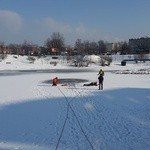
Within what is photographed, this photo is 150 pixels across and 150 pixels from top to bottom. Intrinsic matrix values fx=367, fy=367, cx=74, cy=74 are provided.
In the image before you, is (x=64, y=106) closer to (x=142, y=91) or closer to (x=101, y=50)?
(x=142, y=91)

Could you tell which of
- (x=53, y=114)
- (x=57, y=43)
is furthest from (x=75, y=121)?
(x=57, y=43)

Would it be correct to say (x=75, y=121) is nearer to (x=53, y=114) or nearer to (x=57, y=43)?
(x=53, y=114)

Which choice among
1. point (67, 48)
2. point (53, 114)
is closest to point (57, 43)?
point (67, 48)

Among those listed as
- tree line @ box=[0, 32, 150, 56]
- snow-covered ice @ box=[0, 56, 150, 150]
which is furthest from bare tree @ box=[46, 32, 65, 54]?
snow-covered ice @ box=[0, 56, 150, 150]

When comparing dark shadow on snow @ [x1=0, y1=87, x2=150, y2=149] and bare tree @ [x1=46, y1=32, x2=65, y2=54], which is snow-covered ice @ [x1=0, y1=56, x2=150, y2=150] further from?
bare tree @ [x1=46, y1=32, x2=65, y2=54]

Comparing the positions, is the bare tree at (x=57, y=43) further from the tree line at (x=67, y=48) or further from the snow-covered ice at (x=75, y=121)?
the snow-covered ice at (x=75, y=121)

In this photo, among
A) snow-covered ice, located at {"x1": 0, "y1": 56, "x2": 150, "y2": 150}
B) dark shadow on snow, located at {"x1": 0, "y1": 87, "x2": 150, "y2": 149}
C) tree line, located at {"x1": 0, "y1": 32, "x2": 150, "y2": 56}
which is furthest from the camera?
tree line, located at {"x1": 0, "y1": 32, "x2": 150, "y2": 56}

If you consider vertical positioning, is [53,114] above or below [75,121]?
below

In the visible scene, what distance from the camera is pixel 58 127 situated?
16.2m

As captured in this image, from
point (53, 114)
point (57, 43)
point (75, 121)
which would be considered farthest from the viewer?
point (57, 43)

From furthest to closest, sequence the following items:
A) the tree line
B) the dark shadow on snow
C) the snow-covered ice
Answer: the tree line → the dark shadow on snow → the snow-covered ice

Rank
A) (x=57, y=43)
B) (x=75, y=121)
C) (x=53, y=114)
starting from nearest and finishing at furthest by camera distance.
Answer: (x=75, y=121)
(x=53, y=114)
(x=57, y=43)

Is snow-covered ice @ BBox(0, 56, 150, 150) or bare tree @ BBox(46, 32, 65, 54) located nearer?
snow-covered ice @ BBox(0, 56, 150, 150)

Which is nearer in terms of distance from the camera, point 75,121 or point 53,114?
point 75,121
